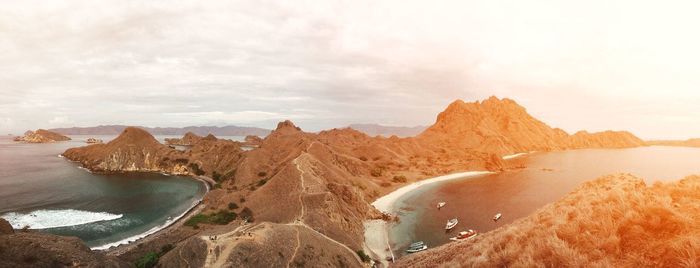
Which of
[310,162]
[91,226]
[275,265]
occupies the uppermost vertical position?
[310,162]

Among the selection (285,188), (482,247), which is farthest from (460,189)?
(482,247)

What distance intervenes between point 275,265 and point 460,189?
82232mm

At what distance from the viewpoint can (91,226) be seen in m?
69.4

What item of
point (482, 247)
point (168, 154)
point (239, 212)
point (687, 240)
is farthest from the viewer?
point (168, 154)

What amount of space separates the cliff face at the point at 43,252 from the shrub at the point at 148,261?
721cm

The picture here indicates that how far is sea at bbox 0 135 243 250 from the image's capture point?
67562 mm

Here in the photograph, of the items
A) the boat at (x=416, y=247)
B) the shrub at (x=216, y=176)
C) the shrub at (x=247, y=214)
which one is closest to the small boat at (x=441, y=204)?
the boat at (x=416, y=247)

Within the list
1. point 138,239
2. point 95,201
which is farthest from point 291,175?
point 95,201

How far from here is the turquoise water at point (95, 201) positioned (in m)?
68.2

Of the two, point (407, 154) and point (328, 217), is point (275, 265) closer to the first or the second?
point (328, 217)

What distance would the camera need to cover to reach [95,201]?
9331 cm

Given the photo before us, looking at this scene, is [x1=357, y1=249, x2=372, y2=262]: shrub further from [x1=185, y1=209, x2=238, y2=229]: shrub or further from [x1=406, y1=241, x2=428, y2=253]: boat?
[x1=185, y1=209, x2=238, y2=229]: shrub

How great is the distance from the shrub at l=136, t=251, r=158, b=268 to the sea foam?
3901 cm

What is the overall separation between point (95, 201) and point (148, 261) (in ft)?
220
